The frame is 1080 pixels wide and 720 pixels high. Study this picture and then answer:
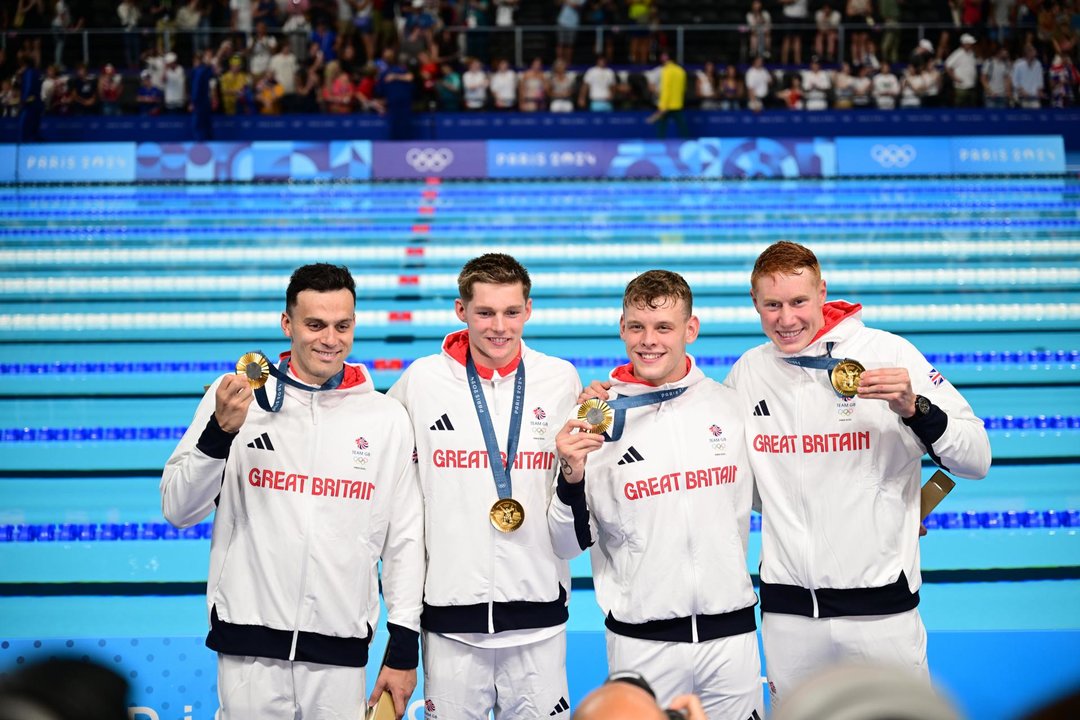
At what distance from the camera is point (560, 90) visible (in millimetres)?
16375

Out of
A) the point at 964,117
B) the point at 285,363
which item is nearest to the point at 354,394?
the point at 285,363

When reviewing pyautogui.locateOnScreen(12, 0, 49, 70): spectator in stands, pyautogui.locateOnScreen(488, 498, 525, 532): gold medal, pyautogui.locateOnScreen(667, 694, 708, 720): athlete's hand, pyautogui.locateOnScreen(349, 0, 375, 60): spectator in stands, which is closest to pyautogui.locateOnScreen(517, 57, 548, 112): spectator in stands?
pyautogui.locateOnScreen(349, 0, 375, 60): spectator in stands

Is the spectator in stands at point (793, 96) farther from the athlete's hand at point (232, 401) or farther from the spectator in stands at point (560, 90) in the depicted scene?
the athlete's hand at point (232, 401)

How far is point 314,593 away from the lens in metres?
2.49

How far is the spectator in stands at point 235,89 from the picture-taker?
53.4 feet

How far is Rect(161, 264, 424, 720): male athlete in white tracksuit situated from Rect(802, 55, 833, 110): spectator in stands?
48.6 feet

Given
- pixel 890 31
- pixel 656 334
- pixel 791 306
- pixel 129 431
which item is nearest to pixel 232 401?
pixel 656 334

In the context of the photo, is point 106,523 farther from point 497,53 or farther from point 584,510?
point 497,53

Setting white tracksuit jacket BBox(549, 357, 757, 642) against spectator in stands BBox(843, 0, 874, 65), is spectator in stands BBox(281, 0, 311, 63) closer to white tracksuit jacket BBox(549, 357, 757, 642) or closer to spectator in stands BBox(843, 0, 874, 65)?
spectator in stands BBox(843, 0, 874, 65)

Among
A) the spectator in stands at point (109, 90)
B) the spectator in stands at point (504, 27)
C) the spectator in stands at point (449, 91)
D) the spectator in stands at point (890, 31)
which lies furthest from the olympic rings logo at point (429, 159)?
the spectator in stands at point (890, 31)

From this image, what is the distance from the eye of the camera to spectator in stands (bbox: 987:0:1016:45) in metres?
16.5

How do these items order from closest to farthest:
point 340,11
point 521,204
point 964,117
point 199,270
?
point 199,270, point 521,204, point 964,117, point 340,11

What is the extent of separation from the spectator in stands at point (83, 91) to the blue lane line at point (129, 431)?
39.5 ft

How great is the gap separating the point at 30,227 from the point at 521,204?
5490 mm
